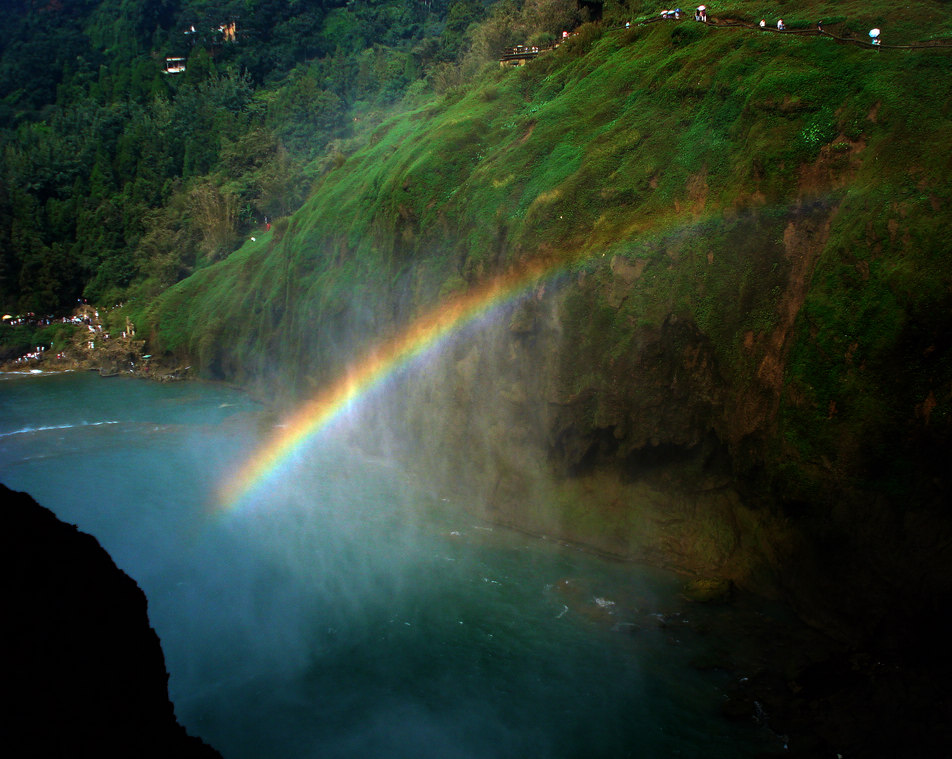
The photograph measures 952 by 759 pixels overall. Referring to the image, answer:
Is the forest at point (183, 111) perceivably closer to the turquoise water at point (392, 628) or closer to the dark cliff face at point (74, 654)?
the turquoise water at point (392, 628)

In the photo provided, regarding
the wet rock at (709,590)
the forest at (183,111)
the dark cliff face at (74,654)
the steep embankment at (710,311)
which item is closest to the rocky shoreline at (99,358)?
the forest at (183,111)

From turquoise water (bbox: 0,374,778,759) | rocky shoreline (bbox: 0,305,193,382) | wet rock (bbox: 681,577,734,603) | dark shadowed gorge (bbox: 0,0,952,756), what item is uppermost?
dark shadowed gorge (bbox: 0,0,952,756)

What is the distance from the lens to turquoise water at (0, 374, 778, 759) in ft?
49.8

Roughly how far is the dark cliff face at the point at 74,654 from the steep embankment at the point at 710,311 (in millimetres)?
14398

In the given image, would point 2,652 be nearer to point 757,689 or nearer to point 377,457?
point 757,689

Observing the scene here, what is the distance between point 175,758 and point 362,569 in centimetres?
1643

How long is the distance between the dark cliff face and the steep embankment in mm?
14398

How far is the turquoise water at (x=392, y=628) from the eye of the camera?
15.2 metres

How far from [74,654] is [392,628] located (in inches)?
529

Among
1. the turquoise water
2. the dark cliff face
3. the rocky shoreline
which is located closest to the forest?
the rocky shoreline

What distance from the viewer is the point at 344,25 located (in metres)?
94.8

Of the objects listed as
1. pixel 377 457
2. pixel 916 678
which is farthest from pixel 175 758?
pixel 377 457

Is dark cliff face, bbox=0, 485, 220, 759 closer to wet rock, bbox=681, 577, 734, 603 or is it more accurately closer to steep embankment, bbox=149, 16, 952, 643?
steep embankment, bbox=149, 16, 952, 643

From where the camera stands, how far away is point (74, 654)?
6191mm
